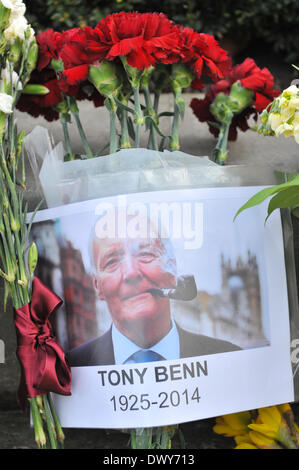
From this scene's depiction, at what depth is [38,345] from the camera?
0.83m

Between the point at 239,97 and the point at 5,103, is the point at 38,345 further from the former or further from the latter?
the point at 239,97

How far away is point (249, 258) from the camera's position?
86cm

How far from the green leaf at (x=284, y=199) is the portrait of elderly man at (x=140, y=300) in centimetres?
15

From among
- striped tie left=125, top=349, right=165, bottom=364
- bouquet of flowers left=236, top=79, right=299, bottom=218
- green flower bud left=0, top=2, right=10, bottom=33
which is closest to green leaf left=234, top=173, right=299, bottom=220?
bouquet of flowers left=236, top=79, right=299, bottom=218

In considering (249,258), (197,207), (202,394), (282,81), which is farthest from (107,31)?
(282,81)

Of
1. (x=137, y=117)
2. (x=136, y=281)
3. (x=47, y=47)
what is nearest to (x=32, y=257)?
(x=136, y=281)

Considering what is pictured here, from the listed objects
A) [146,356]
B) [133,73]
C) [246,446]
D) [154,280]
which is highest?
[133,73]

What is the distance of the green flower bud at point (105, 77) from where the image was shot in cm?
89

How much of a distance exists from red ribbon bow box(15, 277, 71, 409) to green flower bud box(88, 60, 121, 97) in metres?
0.32

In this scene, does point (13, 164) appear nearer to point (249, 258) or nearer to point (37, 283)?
point (37, 283)

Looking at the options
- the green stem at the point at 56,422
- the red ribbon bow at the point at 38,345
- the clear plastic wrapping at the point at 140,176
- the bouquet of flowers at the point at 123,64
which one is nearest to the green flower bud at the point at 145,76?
the bouquet of flowers at the point at 123,64

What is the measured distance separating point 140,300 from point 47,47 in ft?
1.52

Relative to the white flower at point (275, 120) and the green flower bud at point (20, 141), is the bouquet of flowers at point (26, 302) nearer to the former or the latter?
the green flower bud at point (20, 141)

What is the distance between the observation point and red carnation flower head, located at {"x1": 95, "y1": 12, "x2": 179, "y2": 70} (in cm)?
86
